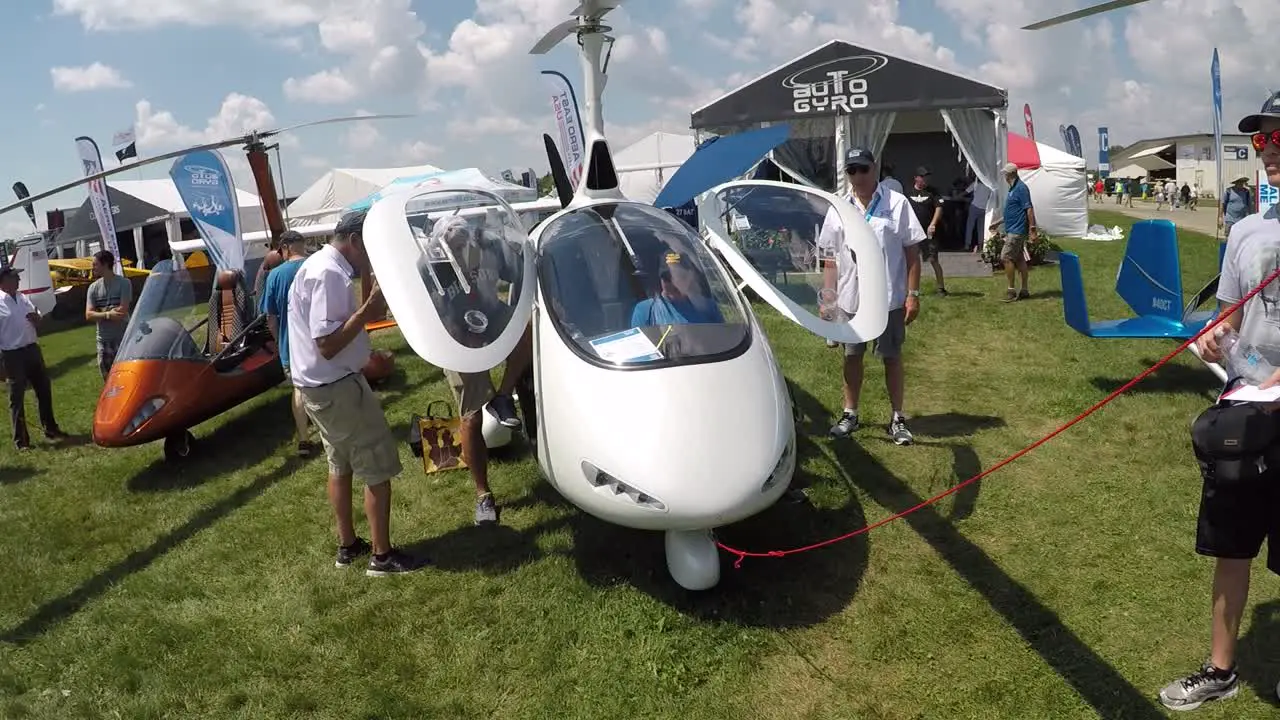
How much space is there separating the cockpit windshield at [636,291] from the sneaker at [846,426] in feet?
5.92

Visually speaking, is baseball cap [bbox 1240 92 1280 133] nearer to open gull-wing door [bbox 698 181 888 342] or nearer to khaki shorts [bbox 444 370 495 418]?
open gull-wing door [bbox 698 181 888 342]

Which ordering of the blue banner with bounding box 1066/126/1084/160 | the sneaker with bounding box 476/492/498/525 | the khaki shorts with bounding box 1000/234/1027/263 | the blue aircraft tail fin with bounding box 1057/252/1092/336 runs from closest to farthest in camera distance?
1. the sneaker with bounding box 476/492/498/525
2. the blue aircraft tail fin with bounding box 1057/252/1092/336
3. the khaki shorts with bounding box 1000/234/1027/263
4. the blue banner with bounding box 1066/126/1084/160

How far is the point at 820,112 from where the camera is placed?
44.9ft

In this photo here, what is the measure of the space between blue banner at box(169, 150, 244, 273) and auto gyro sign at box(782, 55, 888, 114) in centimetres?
902

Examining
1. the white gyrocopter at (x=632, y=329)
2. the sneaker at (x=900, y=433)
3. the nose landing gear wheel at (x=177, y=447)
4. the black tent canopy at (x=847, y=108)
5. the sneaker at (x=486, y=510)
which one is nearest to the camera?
the white gyrocopter at (x=632, y=329)

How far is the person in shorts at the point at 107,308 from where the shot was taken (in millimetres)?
Answer: 7250

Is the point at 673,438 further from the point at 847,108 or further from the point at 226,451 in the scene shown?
the point at 847,108

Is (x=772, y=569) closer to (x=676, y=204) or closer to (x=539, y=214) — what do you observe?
(x=676, y=204)

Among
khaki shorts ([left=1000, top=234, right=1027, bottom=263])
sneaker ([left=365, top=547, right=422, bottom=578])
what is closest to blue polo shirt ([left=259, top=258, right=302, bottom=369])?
sneaker ([left=365, top=547, right=422, bottom=578])

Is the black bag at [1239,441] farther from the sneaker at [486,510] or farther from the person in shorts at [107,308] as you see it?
the person in shorts at [107,308]

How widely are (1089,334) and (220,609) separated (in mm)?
6389

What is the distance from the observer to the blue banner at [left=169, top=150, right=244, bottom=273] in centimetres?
895

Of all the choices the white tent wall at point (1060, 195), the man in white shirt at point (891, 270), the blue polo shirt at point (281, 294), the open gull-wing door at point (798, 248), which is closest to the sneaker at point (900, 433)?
the man in white shirt at point (891, 270)

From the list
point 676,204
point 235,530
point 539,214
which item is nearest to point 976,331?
point 676,204
